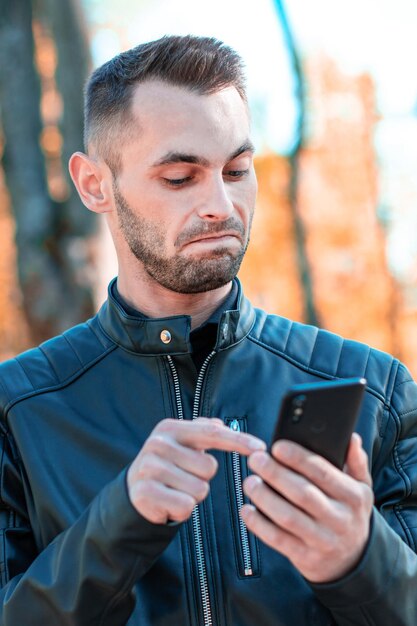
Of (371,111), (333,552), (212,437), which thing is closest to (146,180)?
(212,437)

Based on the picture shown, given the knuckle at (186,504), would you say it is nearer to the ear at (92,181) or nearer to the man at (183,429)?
the man at (183,429)

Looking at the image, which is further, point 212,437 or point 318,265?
point 318,265

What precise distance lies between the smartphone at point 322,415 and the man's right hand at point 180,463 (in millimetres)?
90

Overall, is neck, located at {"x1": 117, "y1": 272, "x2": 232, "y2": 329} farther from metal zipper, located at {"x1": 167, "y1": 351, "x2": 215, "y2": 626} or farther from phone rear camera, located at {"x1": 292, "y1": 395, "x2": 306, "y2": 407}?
phone rear camera, located at {"x1": 292, "y1": 395, "x2": 306, "y2": 407}

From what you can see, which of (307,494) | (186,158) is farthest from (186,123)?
(307,494)

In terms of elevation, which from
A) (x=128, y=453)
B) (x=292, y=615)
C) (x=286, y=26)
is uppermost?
(x=286, y=26)

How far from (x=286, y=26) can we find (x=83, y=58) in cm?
295

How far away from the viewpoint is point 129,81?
288 cm

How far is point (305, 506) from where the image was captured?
192cm

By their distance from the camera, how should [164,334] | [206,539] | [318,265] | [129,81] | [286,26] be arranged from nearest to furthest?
1. [206,539]
2. [164,334]
3. [129,81]
4. [286,26]
5. [318,265]

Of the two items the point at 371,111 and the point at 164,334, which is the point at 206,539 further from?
the point at 371,111

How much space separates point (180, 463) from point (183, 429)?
75 mm

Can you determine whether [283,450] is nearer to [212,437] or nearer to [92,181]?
[212,437]

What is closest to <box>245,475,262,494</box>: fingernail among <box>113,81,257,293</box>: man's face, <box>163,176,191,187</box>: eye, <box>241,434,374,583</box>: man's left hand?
<box>241,434,374,583</box>: man's left hand
